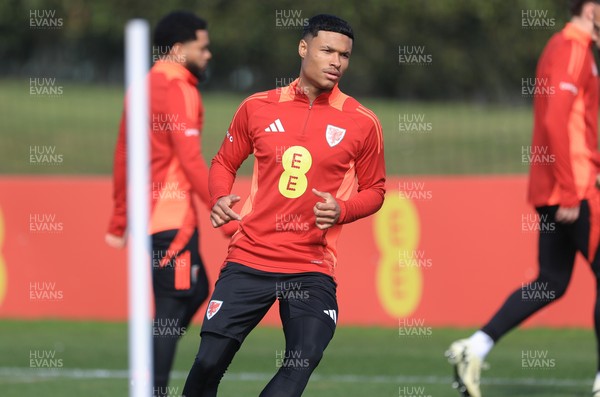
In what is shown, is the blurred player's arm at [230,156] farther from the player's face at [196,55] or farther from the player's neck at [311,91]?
the player's face at [196,55]

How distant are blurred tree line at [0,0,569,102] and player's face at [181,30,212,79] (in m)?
20.2

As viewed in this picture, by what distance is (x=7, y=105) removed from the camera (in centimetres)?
2369

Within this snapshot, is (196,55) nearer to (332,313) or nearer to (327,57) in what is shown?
(327,57)

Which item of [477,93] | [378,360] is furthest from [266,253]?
[477,93]

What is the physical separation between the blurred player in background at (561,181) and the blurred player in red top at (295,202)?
1851 millimetres

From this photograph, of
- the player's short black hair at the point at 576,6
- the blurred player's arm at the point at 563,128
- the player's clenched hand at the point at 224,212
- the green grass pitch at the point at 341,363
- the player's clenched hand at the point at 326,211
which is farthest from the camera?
the green grass pitch at the point at 341,363

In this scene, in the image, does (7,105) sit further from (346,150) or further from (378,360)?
(346,150)

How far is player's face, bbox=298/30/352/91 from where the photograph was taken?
578 cm

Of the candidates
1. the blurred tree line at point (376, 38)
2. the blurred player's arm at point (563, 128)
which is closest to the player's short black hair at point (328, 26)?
the blurred player's arm at point (563, 128)

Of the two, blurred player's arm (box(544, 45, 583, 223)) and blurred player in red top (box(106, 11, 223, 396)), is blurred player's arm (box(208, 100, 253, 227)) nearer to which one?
blurred player in red top (box(106, 11, 223, 396))

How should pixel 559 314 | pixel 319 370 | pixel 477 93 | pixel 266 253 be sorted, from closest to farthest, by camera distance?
pixel 266 253 → pixel 319 370 → pixel 559 314 → pixel 477 93

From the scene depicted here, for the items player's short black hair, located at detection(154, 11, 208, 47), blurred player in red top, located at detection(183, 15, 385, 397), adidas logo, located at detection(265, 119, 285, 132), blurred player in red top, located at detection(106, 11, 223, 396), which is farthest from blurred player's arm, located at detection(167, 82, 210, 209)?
adidas logo, located at detection(265, 119, 285, 132)

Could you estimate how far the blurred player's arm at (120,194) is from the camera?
7.57m

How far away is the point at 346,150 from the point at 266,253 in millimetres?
592
